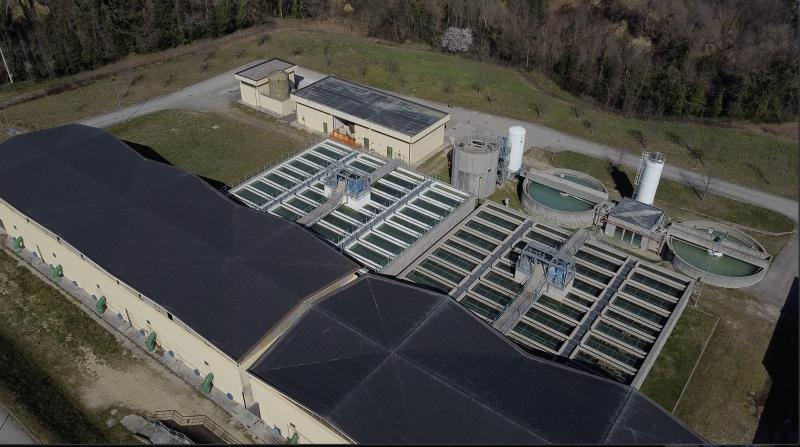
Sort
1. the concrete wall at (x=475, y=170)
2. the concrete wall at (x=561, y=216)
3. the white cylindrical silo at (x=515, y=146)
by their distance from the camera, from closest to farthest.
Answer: the concrete wall at (x=561, y=216) → the concrete wall at (x=475, y=170) → the white cylindrical silo at (x=515, y=146)

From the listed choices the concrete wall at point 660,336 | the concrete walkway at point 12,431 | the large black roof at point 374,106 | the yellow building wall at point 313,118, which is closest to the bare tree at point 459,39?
the large black roof at point 374,106

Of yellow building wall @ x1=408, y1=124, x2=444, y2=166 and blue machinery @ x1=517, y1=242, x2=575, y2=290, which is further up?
blue machinery @ x1=517, y1=242, x2=575, y2=290

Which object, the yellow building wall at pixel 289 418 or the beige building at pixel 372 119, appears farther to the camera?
the beige building at pixel 372 119

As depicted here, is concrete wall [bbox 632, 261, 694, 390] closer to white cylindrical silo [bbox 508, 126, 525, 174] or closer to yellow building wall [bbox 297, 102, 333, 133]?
white cylindrical silo [bbox 508, 126, 525, 174]

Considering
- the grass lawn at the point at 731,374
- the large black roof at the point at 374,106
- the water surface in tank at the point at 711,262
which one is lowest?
the grass lawn at the point at 731,374

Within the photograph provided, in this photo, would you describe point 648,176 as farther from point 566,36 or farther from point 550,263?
point 566,36

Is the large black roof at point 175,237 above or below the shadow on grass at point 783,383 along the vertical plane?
above

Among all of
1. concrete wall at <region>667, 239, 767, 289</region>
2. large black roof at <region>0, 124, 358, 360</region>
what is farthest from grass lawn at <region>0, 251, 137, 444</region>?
concrete wall at <region>667, 239, 767, 289</region>

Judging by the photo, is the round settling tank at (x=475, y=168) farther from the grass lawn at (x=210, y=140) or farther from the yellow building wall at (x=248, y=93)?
the yellow building wall at (x=248, y=93)
